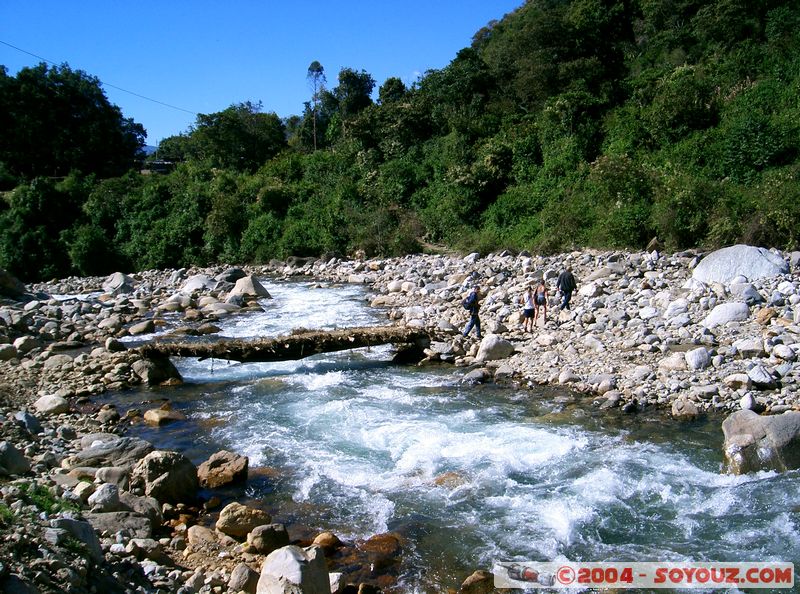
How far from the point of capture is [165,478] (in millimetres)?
7250

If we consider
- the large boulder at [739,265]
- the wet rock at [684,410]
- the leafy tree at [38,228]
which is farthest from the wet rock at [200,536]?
the leafy tree at [38,228]

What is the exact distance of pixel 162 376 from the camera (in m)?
12.6

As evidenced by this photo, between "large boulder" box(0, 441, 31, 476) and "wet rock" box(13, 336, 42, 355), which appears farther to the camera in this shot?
"wet rock" box(13, 336, 42, 355)

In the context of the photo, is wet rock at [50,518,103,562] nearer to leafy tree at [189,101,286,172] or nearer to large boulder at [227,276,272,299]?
large boulder at [227,276,272,299]

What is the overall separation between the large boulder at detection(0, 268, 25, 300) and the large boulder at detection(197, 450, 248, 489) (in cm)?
1745

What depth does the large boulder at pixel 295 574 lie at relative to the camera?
16.2 ft

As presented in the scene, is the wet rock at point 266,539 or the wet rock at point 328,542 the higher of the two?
the wet rock at point 266,539

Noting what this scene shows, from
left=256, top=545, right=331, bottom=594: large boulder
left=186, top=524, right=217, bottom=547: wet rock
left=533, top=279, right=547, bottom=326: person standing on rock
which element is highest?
left=533, top=279, right=547, bottom=326: person standing on rock

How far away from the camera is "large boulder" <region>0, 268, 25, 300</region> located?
21.4 metres

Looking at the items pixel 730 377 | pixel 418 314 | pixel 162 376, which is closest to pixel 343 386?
pixel 162 376

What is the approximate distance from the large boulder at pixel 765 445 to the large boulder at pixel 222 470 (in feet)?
20.8

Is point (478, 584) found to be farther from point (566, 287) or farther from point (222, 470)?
point (566, 287)

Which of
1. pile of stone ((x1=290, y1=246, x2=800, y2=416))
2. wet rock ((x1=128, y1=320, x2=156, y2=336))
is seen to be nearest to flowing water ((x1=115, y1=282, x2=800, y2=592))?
pile of stone ((x1=290, y1=246, x2=800, y2=416))

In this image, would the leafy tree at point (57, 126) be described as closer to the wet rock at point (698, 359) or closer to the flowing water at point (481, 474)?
the flowing water at point (481, 474)
